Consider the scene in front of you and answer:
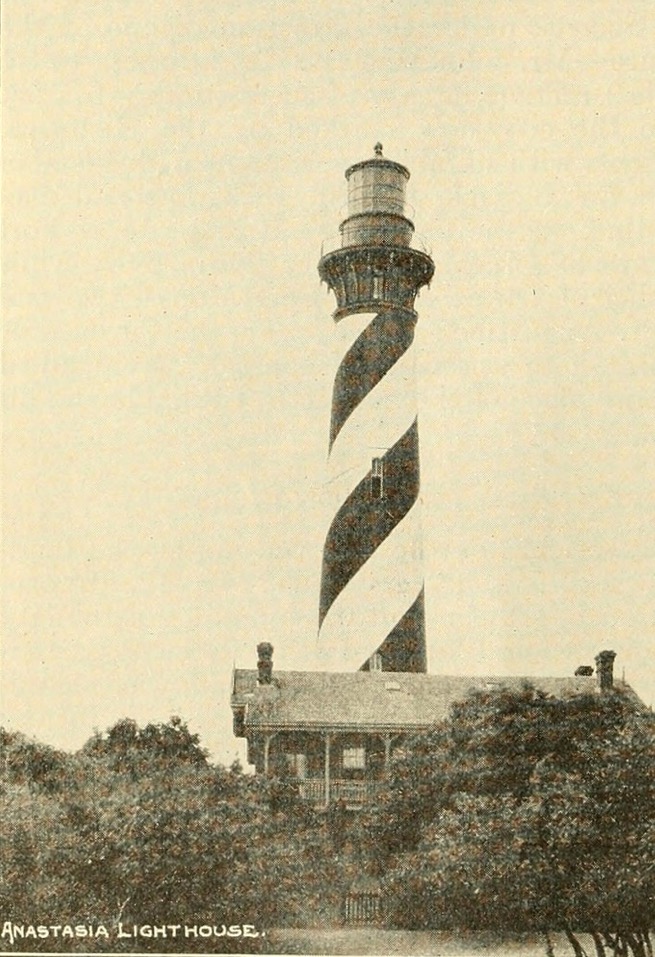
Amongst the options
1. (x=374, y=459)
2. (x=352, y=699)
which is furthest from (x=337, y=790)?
(x=374, y=459)

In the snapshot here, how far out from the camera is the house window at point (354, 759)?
1223 inches

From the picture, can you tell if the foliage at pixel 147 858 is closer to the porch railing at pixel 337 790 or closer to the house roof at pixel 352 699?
the porch railing at pixel 337 790

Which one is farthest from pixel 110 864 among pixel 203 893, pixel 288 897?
pixel 288 897

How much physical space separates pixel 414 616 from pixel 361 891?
351 inches

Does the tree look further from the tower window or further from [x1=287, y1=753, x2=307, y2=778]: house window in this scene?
the tower window

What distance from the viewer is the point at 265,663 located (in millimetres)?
32000

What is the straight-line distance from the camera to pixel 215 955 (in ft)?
57.9

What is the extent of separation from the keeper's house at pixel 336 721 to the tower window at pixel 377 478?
421cm

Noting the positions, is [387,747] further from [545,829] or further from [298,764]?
[545,829]

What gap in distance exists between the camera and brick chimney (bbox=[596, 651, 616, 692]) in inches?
1289

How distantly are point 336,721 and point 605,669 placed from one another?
706 cm

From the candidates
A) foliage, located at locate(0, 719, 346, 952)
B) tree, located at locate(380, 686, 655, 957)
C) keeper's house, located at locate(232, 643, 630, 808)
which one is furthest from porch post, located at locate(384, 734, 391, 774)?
foliage, located at locate(0, 719, 346, 952)

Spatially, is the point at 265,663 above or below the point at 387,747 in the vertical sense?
above

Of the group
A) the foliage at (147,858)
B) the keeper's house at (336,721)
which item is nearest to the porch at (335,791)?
the keeper's house at (336,721)
